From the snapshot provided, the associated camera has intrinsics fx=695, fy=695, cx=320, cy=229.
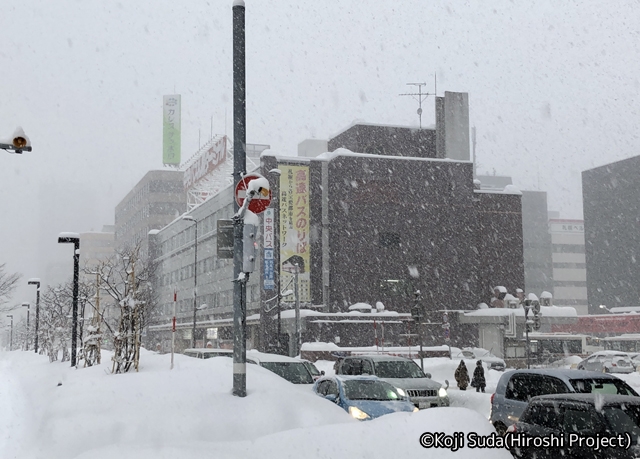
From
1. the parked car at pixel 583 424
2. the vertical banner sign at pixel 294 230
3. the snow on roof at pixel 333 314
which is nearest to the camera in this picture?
the parked car at pixel 583 424

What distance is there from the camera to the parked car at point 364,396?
14234mm

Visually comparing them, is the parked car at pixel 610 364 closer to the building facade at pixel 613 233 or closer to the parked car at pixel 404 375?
the parked car at pixel 404 375

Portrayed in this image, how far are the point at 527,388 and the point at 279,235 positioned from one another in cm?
4266

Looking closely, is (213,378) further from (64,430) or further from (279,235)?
(279,235)

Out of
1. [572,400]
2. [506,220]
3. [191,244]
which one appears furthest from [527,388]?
[191,244]

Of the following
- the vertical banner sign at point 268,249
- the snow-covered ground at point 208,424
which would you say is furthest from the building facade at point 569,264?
the snow-covered ground at point 208,424

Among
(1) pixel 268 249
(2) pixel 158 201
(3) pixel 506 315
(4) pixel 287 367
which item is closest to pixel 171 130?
(2) pixel 158 201

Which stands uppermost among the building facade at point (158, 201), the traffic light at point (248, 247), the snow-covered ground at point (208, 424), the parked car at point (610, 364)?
the building facade at point (158, 201)

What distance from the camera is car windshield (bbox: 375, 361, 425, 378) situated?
1900cm

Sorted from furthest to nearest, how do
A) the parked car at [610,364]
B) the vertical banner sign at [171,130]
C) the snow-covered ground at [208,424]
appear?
1. the vertical banner sign at [171,130]
2. the parked car at [610,364]
3. the snow-covered ground at [208,424]

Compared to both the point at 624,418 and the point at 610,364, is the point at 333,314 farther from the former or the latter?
the point at 624,418

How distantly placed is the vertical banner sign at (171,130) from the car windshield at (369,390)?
10035 centimetres

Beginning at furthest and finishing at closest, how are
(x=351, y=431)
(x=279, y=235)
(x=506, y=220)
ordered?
(x=506, y=220) → (x=279, y=235) → (x=351, y=431)

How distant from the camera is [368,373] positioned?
19203 mm
